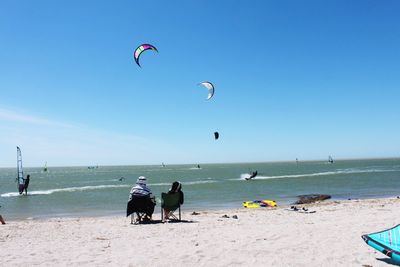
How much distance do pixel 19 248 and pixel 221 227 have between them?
14.5ft

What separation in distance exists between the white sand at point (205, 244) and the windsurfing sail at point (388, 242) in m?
0.18

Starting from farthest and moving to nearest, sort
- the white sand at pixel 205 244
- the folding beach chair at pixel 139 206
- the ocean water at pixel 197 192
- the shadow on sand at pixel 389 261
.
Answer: the ocean water at pixel 197 192, the folding beach chair at pixel 139 206, the white sand at pixel 205 244, the shadow on sand at pixel 389 261

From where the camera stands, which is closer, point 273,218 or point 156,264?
point 156,264

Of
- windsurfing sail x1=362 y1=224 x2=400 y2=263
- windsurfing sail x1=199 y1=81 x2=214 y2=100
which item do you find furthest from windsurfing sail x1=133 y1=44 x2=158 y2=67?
windsurfing sail x1=362 y1=224 x2=400 y2=263

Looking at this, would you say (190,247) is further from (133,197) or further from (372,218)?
(372,218)

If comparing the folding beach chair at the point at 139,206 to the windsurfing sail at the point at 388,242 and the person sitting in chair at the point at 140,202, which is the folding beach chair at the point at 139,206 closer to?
the person sitting in chair at the point at 140,202

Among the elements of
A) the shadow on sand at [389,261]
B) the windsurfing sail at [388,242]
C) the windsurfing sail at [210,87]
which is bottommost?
the shadow on sand at [389,261]

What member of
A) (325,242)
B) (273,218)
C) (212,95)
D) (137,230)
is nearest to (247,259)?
(325,242)

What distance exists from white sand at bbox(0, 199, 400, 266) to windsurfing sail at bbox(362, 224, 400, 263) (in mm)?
177

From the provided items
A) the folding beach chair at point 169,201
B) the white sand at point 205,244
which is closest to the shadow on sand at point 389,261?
the white sand at point 205,244

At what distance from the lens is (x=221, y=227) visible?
8992 mm

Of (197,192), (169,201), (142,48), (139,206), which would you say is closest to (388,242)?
(169,201)

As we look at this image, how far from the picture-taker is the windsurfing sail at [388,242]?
214 inches

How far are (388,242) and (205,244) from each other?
10.2 ft
